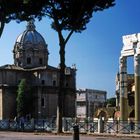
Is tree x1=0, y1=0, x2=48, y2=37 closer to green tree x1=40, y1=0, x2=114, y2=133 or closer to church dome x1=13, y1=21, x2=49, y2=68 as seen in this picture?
green tree x1=40, y1=0, x2=114, y2=133

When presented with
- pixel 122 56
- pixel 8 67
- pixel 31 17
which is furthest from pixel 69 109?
pixel 31 17

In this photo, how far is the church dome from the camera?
77.9 metres

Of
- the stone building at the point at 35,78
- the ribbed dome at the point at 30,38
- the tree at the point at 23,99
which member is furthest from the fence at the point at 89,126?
the ribbed dome at the point at 30,38

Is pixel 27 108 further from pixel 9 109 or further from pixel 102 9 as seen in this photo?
pixel 102 9

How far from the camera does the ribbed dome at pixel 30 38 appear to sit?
79000 millimetres

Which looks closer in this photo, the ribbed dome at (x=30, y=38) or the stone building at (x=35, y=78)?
the stone building at (x=35, y=78)

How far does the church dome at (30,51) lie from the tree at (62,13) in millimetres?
46208

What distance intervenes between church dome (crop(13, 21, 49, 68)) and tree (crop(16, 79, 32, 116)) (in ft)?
23.2

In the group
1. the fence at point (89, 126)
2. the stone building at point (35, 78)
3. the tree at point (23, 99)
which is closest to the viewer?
the fence at point (89, 126)

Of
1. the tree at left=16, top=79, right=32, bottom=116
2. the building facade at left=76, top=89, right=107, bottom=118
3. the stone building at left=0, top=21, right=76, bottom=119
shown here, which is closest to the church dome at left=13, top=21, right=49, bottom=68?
the stone building at left=0, top=21, right=76, bottom=119

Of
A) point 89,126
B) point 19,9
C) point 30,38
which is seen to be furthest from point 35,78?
point 19,9

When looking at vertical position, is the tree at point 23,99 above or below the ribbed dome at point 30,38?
below

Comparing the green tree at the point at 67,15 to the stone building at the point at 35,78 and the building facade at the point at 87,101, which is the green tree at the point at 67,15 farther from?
the building facade at the point at 87,101

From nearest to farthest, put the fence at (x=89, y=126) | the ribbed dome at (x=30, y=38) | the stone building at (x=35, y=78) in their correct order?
the fence at (x=89, y=126), the stone building at (x=35, y=78), the ribbed dome at (x=30, y=38)
